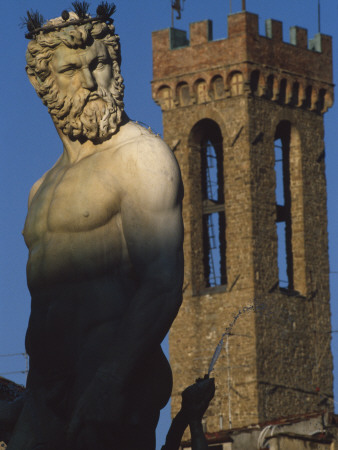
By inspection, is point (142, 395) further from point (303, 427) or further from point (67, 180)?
point (303, 427)

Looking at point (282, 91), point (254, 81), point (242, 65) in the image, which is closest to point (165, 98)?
point (242, 65)

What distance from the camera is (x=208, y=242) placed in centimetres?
→ 5147

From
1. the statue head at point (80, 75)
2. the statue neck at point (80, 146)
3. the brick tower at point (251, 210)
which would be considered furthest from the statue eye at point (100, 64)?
the brick tower at point (251, 210)

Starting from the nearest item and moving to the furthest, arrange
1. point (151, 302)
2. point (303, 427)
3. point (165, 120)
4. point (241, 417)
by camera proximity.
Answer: point (151, 302) < point (303, 427) < point (241, 417) < point (165, 120)

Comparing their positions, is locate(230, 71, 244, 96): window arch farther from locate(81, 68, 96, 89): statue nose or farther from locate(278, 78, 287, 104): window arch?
locate(81, 68, 96, 89): statue nose

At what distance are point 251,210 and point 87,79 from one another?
44633mm

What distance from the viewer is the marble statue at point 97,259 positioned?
5027 millimetres

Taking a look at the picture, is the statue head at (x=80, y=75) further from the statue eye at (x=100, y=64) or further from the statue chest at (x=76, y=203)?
the statue chest at (x=76, y=203)

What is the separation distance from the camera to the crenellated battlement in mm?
51000

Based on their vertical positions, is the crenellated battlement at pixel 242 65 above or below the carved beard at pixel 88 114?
above

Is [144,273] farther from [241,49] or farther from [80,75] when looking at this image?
[241,49]

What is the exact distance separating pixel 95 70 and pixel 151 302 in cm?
68

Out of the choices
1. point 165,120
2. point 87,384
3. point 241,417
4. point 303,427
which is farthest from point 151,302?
point 165,120

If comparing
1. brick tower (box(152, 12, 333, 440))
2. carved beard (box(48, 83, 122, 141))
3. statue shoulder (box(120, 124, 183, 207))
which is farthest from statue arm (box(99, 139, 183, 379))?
brick tower (box(152, 12, 333, 440))
